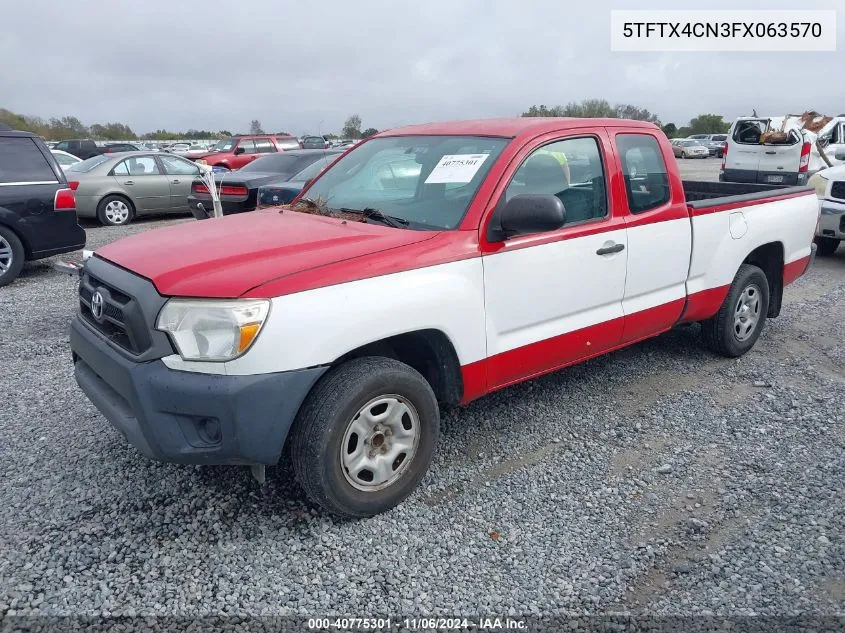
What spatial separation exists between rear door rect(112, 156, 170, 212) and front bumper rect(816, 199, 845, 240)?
36.7 feet

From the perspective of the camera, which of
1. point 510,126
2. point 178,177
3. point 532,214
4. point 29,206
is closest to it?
point 532,214

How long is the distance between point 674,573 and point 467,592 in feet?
2.88

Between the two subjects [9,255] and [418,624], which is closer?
[418,624]

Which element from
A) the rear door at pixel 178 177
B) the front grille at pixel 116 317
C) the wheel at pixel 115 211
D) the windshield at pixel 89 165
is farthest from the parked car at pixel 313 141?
the front grille at pixel 116 317

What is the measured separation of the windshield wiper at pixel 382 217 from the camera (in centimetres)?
342

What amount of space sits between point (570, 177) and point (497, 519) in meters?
1.95

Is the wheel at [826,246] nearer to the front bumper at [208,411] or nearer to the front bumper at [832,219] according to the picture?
the front bumper at [832,219]

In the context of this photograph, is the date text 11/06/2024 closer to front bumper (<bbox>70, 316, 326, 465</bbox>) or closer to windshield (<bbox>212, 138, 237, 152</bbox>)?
front bumper (<bbox>70, 316, 326, 465</bbox>)

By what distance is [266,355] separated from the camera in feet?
8.71

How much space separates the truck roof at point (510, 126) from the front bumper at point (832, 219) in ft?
17.9

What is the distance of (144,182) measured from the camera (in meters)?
12.9

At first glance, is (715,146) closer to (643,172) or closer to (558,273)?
(643,172)

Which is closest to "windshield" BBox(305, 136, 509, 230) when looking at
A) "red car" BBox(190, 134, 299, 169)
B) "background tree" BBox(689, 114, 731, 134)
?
"red car" BBox(190, 134, 299, 169)

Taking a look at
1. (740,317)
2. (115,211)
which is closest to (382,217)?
(740,317)
